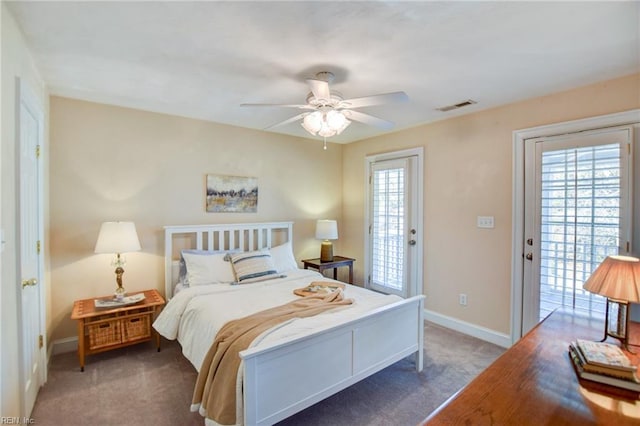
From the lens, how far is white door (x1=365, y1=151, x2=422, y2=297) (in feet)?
13.3

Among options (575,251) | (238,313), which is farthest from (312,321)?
(575,251)

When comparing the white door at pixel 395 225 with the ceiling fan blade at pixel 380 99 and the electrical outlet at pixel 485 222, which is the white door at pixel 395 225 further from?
the ceiling fan blade at pixel 380 99

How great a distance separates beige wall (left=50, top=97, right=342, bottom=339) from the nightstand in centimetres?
37

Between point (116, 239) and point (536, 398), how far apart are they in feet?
10.5

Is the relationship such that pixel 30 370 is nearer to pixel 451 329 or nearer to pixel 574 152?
pixel 451 329

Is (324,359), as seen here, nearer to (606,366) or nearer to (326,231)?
(606,366)

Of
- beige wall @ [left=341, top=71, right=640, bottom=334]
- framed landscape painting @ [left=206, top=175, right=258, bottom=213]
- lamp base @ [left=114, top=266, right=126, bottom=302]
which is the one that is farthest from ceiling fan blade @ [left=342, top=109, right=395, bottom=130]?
lamp base @ [left=114, top=266, right=126, bottom=302]

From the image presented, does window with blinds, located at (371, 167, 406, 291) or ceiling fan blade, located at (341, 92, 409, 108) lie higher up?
ceiling fan blade, located at (341, 92, 409, 108)

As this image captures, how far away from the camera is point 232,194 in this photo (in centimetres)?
398

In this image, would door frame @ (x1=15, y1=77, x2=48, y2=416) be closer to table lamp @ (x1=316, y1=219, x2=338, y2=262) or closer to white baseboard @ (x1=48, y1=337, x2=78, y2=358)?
white baseboard @ (x1=48, y1=337, x2=78, y2=358)

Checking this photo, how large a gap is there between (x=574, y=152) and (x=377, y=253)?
2.57 m

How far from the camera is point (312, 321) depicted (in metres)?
2.18

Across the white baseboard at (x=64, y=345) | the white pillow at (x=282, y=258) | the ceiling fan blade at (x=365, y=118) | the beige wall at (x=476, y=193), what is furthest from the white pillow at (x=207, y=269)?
the beige wall at (x=476, y=193)

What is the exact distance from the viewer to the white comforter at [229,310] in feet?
7.09
